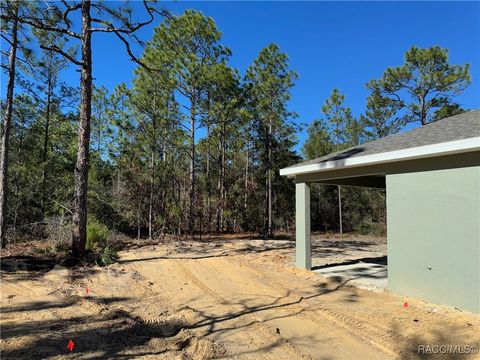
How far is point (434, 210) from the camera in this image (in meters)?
5.86

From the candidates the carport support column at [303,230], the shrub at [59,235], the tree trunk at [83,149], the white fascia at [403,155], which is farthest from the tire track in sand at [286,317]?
the shrub at [59,235]

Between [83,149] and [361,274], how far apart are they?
748 centimetres

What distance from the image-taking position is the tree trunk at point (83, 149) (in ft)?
30.4

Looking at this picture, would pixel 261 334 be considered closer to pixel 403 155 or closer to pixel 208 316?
pixel 208 316

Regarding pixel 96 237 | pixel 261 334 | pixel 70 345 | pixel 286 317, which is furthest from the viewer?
pixel 96 237

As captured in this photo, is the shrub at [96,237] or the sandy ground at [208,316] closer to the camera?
the sandy ground at [208,316]

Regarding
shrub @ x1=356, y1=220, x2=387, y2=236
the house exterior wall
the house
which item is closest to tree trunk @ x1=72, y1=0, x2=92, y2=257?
the house

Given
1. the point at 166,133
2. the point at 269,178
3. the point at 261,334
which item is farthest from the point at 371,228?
the point at 261,334

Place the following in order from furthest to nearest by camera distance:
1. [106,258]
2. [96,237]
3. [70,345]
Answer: [96,237] → [106,258] → [70,345]

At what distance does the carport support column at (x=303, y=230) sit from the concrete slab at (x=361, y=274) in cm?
38

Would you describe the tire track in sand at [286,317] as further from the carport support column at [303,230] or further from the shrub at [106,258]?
the shrub at [106,258]

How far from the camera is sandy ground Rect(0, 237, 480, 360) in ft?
13.0

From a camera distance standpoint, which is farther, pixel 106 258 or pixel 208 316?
pixel 106 258

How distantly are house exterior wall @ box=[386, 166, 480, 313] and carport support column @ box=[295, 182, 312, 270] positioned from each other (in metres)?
2.28
